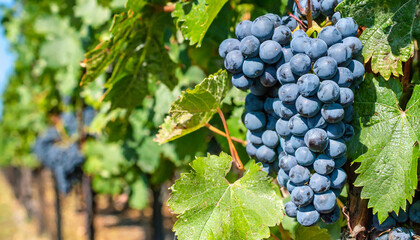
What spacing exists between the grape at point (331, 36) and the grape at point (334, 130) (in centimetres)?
18

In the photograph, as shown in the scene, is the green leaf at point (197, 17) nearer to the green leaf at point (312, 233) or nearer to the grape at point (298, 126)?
the grape at point (298, 126)

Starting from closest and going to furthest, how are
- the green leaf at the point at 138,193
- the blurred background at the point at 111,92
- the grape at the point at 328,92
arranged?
the grape at the point at 328,92 → the blurred background at the point at 111,92 → the green leaf at the point at 138,193

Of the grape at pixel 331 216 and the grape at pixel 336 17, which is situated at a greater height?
the grape at pixel 336 17

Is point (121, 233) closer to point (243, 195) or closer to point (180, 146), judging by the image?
point (180, 146)

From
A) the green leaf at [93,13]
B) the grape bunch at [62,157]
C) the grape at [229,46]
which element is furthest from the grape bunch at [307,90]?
the grape bunch at [62,157]

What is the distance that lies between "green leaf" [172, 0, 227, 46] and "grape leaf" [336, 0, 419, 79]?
1.23 feet

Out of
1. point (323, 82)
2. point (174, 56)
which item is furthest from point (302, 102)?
point (174, 56)

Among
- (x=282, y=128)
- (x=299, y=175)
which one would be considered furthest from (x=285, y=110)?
(x=299, y=175)

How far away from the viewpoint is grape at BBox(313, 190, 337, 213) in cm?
94

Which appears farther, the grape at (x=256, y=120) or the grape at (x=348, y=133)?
the grape at (x=256, y=120)

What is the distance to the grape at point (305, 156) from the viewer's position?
95 cm

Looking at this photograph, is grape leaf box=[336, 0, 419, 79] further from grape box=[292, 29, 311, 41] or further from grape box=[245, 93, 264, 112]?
grape box=[245, 93, 264, 112]

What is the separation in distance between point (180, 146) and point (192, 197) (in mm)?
1073

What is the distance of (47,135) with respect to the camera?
607cm
